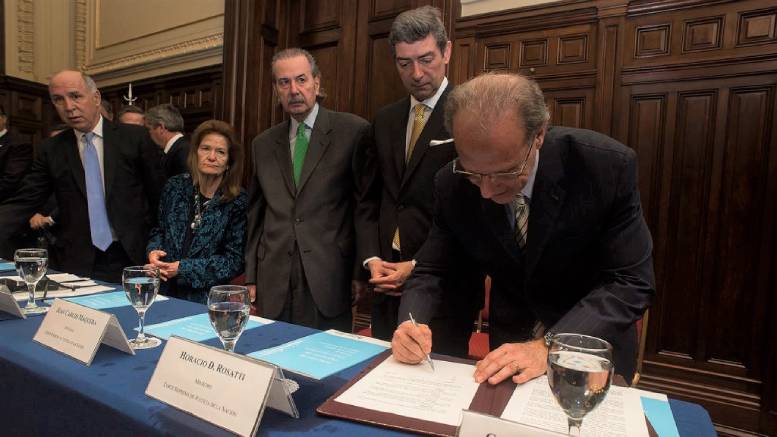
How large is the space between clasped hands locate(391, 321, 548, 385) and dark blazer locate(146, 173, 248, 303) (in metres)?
1.27

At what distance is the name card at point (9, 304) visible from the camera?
1.35m

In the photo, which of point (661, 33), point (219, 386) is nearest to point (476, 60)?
point (661, 33)

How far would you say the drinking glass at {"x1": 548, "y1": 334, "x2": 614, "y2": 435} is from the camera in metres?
0.68

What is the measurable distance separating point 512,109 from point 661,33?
2.20 metres

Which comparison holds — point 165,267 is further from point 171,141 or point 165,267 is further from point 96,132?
point 171,141

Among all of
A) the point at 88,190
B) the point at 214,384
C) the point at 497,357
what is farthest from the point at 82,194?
the point at 497,357

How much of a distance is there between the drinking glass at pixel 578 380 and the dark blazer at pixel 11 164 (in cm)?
355

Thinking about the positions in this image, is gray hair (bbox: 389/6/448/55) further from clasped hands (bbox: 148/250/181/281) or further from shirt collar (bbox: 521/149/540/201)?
clasped hands (bbox: 148/250/181/281)

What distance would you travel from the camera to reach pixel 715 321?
8.79 feet

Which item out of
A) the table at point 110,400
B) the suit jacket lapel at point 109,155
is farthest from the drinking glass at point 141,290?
the suit jacket lapel at point 109,155

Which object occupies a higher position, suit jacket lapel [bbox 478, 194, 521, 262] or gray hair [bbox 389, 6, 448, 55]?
gray hair [bbox 389, 6, 448, 55]

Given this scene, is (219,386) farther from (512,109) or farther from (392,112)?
(392,112)

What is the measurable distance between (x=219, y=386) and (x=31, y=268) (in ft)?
3.06

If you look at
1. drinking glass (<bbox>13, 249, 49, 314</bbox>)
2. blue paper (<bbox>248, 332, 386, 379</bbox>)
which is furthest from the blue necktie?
blue paper (<bbox>248, 332, 386, 379</bbox>)
